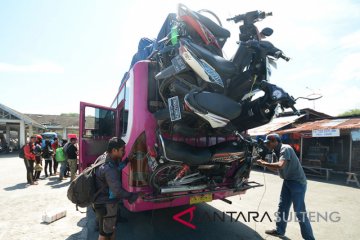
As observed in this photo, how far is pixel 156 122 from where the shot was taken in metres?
3.48

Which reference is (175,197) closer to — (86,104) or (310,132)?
(86,104)

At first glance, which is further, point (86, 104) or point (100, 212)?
point (86, 104)

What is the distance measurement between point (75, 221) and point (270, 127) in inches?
519

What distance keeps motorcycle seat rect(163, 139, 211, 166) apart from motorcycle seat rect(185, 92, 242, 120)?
0.65 m

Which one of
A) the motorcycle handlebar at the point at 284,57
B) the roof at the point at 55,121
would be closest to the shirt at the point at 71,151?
the motorcycle handlebar at the point at 284,57

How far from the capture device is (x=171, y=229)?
14.5 feet

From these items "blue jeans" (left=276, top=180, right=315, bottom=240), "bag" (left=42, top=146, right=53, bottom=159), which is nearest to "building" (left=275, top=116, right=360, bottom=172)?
"blue jeans" (left=276, top=180, right=315, bottom=240)

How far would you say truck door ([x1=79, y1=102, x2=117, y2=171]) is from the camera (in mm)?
5371

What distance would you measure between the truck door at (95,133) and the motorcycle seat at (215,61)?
2.92 meters

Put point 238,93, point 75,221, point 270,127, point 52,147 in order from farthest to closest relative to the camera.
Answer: point 270,127
point 52,147
point 75,221
point 238,93

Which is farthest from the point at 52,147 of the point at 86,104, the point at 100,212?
the point at 100,212

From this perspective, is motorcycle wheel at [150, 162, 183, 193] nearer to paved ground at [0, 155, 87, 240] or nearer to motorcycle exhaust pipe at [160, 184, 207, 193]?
motorcycle exhaust pipe at [160, 184, 207, 193]

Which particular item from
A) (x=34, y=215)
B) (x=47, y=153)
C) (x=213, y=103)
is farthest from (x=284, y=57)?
(x=47, y=153)

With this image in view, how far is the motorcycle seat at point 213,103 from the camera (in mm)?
2807
